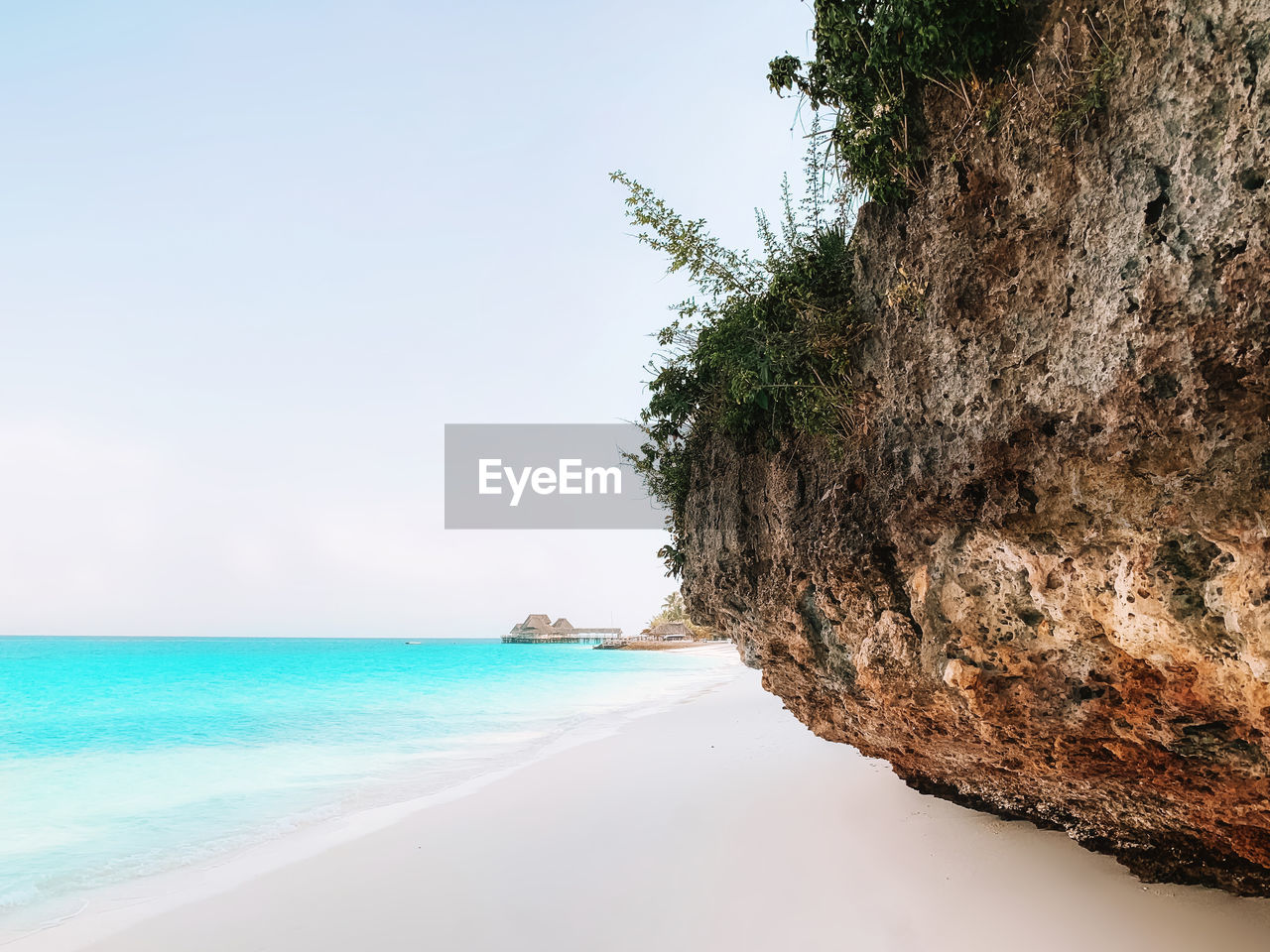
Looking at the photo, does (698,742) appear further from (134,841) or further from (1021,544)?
(1021,544)

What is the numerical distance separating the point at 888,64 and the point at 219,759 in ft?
58.6

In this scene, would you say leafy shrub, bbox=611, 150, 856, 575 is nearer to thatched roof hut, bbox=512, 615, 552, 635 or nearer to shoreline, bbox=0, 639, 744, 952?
shoreline, bbox=0, 639, 744, 952

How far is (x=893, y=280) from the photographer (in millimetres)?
4379

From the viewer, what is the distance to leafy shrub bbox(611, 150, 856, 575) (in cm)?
491

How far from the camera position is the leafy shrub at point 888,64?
3416 millimetres

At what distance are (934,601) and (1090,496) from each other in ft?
4.22

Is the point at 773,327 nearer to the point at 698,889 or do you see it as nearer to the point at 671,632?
the point at 698,889

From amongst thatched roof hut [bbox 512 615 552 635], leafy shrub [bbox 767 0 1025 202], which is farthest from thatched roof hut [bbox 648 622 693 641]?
leafy shrub [bbox 767 0 1025 202]

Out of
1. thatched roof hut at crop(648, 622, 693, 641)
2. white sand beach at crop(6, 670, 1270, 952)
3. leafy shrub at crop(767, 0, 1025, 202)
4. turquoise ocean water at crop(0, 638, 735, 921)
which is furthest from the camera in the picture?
thatched roof hut at crop(648, 622, 693, 641)

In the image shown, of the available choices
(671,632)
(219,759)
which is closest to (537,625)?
(671,632)

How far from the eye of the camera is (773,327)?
5203mm

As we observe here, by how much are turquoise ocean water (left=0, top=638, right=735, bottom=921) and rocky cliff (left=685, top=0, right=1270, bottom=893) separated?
8.26m

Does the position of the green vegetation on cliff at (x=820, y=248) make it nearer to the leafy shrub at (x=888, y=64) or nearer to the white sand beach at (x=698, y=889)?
the leafy shrub at (x=888, y=64)

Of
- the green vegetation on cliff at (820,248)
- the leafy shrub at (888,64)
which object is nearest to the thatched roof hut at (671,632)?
the green vegetation on cliff at (820,248)
